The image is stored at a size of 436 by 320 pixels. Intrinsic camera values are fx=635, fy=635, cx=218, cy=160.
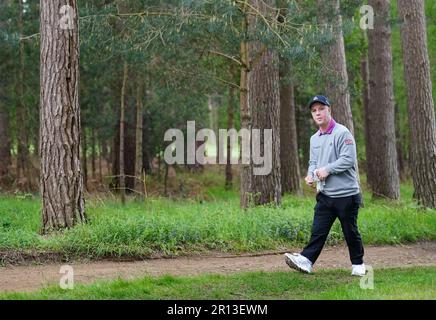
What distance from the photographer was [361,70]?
2625 cm

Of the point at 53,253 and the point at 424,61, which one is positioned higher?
the point at 424,61

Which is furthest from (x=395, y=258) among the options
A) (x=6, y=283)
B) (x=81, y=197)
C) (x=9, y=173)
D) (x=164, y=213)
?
(x=9, y=173)

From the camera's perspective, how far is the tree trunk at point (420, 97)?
45.5 ft

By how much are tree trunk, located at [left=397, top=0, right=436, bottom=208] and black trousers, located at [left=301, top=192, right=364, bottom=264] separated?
22.8ft

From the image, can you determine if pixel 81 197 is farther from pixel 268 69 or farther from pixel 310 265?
pixel 268 69

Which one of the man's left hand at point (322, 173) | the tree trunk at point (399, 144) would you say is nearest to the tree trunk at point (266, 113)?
the man's left hand at point (322, 173)

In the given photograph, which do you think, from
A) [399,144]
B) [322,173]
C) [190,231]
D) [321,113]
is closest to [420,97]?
[190,231]

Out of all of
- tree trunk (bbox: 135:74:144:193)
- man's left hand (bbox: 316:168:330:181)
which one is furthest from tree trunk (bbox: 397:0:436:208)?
man's left hand (bbox: 316:168:330:181)

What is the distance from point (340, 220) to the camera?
24.2ft

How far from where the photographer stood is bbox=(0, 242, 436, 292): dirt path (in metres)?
7.55

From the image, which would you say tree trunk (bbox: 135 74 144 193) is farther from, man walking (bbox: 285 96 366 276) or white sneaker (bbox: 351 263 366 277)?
white sneaker (bbox: 351 263 366 277)

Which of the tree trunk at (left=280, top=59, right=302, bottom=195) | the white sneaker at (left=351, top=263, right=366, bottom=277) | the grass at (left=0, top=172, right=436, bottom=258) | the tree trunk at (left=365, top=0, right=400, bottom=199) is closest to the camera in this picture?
the white sneaker at (left=351, top=263, right=366, bottom=277)

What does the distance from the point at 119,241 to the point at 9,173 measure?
14060 millimetres

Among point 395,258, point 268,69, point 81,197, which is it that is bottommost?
point 395,258
